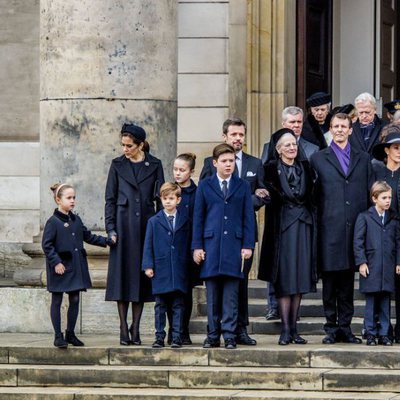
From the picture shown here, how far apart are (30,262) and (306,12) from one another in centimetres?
415

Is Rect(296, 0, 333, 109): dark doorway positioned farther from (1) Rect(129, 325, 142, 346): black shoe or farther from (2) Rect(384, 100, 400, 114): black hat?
(1) Rect(129, 325, 142, 346): black shoe

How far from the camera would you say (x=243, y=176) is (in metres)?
16.3

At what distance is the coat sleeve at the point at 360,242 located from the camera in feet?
52.0

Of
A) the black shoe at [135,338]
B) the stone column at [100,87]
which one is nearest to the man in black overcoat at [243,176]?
the black shoe at [135,338]

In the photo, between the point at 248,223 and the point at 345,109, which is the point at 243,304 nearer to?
the point at 248,223

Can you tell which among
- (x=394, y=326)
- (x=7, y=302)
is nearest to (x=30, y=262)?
(x=7, y=302)

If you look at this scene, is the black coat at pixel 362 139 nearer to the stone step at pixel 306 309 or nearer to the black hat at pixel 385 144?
the black hat at pixel 385 144

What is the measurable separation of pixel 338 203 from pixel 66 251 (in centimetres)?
229

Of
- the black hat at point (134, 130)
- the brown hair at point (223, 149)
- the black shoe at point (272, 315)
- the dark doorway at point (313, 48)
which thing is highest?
the dark doorway at point (313, 48)

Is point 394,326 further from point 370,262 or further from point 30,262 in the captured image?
point 30,262

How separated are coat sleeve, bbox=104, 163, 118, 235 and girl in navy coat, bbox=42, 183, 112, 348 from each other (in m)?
0.15

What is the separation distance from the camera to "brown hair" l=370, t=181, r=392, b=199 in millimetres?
15797

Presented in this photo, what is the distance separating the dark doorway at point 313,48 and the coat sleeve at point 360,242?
4355mm

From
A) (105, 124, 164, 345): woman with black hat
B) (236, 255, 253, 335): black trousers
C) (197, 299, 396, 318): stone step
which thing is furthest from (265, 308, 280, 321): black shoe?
(105, 124, 164, 345): woman with black hat
